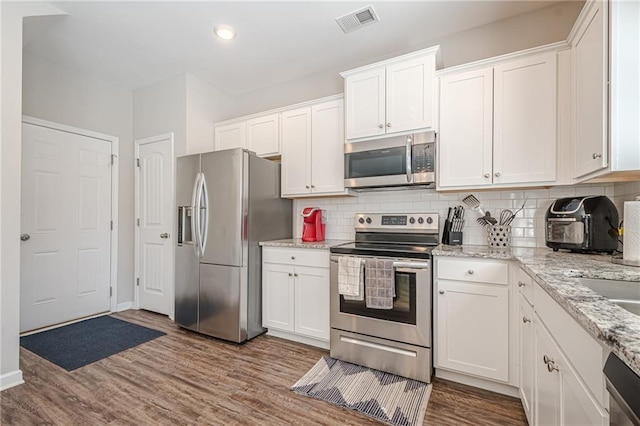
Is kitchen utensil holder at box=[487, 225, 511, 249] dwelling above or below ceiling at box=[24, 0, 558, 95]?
below

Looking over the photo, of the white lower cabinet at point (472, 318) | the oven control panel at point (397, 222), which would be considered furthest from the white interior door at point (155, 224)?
the white lower cabinet at point (472, 318)

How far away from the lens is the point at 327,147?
2.84 metres

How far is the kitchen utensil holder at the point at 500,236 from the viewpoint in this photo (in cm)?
220

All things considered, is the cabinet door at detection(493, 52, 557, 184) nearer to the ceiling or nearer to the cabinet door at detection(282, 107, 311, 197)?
the ceiling

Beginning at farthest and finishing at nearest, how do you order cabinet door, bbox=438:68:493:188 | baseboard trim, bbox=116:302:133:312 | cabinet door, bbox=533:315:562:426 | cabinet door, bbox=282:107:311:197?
baseboard trim, bbox=116:302:133:312 → cabinet door, bbox=282:107:311:197 → cabinet door, bbox=438:68:493:188 → cabinet door, bbox=533:315:562:426

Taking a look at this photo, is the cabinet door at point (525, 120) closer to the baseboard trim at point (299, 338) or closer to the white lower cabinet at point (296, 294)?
the white lower cabinet at point (296, 294)

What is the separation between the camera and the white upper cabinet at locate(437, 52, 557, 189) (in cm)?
199

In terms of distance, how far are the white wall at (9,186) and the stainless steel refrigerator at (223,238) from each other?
1.20 m

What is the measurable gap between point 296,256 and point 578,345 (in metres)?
2.05

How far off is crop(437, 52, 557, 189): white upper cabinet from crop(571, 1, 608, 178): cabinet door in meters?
0.18

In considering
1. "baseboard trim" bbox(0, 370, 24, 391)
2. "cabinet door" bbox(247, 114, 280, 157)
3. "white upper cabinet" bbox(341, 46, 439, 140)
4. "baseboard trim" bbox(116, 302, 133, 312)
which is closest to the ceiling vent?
"white upper cabinet" bbox(341, 46, 439, 140)

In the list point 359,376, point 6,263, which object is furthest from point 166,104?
point 359,376

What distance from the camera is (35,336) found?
9.28 feet

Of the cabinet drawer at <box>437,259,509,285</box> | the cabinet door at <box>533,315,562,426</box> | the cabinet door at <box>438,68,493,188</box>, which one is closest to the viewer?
the cabinet door at <box>533,315,562,426</box>
